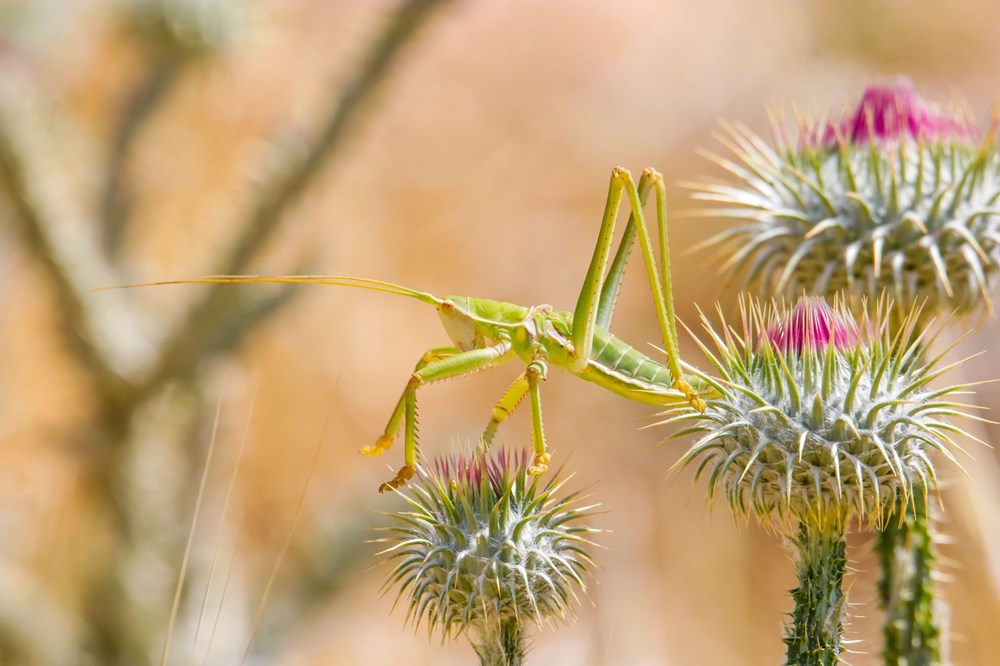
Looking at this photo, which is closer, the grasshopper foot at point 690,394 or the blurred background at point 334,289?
the grasshopper foot at point 690,394

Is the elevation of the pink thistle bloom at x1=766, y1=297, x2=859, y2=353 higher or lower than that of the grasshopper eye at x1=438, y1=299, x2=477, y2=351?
lower

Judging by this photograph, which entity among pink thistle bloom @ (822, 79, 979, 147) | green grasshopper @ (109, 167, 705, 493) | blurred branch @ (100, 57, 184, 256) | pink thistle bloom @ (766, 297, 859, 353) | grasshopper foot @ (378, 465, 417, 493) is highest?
blurred branch @ (100, 57, 184, 256)

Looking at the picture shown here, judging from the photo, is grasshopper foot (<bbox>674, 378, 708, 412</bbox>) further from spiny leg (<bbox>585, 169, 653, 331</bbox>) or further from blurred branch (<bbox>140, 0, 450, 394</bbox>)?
blurred branch (<bbox>140, 0, 450, 394</bbox>)

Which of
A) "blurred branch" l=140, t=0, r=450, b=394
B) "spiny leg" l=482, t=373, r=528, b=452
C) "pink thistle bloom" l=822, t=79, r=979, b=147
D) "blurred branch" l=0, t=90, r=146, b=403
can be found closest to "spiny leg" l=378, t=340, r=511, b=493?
"spiny leg" l=482, t=373, r=528, b=452

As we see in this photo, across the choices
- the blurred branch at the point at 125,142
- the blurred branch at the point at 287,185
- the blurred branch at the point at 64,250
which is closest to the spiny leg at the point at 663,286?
the blurred branch at the point at 287,185

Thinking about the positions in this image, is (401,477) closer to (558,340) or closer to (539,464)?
(539,464)

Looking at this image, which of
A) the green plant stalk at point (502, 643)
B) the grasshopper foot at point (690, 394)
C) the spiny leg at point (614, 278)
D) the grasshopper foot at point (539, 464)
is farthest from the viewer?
the spiny leg at point (614, 278)

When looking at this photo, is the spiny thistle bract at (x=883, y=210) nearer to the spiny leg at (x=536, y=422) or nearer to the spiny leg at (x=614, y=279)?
the spiny leg at (x=614, y=279)
